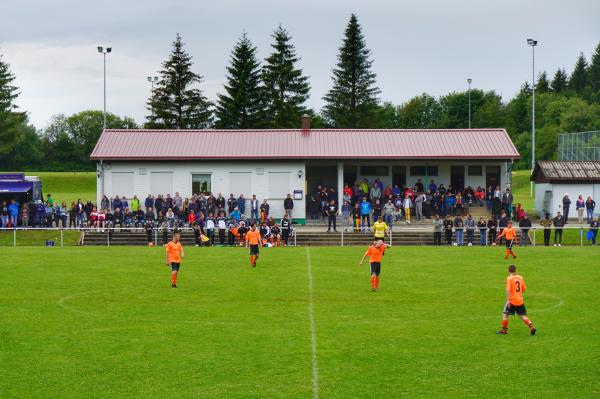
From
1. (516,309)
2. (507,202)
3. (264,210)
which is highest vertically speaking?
(507,202)

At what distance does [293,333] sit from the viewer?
19.1m

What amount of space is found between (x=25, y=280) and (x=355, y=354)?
15.8 meters

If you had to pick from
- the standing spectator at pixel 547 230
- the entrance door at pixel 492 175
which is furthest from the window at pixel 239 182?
the standing spectator at pixel 547 230

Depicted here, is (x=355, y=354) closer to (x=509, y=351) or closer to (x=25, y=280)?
(x=509, y=351)

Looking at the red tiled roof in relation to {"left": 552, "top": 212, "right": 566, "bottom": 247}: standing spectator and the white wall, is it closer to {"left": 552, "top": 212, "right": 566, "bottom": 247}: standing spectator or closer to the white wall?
the white wall

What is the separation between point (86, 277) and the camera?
29.6 meters

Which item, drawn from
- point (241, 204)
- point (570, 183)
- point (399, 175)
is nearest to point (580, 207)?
point (570, 183)

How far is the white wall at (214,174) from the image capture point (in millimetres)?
51750

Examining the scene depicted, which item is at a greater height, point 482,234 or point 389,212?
point 389,212

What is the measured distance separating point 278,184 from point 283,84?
33169 mm

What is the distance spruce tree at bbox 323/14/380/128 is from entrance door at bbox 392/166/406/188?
3021cm

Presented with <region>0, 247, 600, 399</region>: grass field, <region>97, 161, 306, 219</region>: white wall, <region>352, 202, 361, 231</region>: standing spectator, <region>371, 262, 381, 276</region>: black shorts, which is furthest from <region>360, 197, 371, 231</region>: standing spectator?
<region>371, 262, 381, 276</region>: black shorts

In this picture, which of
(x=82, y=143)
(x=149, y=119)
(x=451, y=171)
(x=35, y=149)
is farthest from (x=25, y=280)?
(x=82, y=143)

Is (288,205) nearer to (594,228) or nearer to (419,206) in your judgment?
(419,206)
